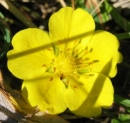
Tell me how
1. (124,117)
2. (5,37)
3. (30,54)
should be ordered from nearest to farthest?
(30,54), (5,37), (124,117)

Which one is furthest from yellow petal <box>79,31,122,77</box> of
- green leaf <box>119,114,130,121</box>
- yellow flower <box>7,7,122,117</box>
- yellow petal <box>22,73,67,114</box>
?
green leaf <box>119,114,130,121</box>

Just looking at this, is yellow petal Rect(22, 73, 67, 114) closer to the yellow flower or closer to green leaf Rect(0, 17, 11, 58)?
the yellow flower

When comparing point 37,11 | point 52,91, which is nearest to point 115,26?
point 37,11

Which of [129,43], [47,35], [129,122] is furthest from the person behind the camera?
[129,43]

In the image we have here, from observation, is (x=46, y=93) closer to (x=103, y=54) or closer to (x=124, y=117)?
(x=103, y=54)

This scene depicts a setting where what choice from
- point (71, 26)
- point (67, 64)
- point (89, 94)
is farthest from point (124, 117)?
point (71, 26)

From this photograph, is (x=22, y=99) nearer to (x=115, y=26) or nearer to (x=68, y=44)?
(x=68, y=44)
